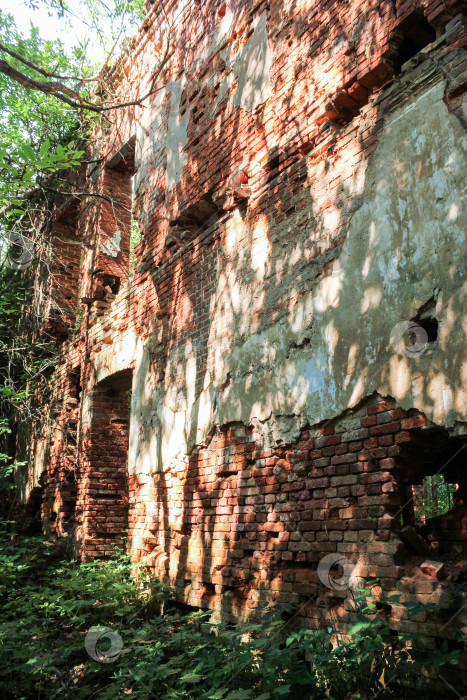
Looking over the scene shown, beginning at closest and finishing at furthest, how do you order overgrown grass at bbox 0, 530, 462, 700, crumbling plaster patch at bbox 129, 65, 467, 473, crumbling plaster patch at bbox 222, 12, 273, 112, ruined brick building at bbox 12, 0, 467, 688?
overgrown grass at bbox 0, 530, 462, 700, crumbling plaster patch at bbox 129, 65, 467, 473, ruined brick building at bbox 12, 0, 467, 688, crumbling plaster patch at bbox 222, 12, 273, 112

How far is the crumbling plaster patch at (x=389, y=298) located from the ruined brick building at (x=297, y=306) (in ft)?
0.04

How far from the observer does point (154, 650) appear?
3.60 metres

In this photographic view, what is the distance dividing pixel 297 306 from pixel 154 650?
2507 mm

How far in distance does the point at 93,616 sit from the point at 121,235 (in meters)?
5.66

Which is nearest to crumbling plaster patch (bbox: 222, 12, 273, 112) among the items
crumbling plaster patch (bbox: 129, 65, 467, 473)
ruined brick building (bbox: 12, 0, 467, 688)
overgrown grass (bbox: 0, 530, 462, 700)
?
ruined brick building (bbox: 12, 0, 467, 688)

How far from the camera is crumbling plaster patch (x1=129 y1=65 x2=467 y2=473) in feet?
9.40

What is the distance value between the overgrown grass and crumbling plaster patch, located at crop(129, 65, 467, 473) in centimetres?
125

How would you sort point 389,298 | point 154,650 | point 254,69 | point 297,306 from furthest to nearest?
1. point 254,69
2. point 297,306
3. point 154,650
4. point 389,298

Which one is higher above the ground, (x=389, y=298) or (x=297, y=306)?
(x=297, y=306)

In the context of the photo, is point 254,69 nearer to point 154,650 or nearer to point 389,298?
point 389,298

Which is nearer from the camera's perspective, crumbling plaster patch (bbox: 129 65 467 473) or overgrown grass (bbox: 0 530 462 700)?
overgrown grass (bbox: 0 530 462 700)

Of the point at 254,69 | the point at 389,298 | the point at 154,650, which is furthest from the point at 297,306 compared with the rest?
the point at 154,650

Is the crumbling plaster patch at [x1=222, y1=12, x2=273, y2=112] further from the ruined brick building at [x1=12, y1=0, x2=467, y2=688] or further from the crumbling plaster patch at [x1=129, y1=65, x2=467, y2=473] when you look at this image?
the crumbling plaster patch at [x1=129, y1=65, x2=467, y2=473]

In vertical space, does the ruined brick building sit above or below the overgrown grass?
above
